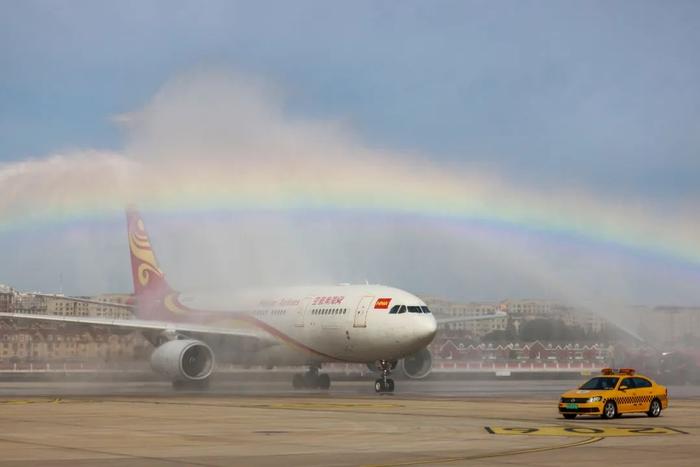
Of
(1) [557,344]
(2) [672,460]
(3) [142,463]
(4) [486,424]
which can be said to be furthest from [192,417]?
(1) [557,344]

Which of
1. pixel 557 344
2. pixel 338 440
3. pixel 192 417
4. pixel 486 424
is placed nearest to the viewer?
pixel 338 440

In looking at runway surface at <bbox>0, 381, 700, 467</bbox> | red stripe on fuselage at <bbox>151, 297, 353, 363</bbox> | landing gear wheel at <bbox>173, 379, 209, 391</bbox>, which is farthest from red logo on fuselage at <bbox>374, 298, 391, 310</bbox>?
runway surface at <bbox>0, 381, 700, 467</bbox>

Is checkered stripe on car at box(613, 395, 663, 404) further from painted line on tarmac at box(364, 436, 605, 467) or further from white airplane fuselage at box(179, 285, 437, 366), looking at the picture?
white airplane fuselage at box(179, 285, 437, 366)

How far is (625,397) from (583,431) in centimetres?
674

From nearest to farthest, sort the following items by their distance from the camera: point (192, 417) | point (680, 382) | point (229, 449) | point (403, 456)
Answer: point (403, 456) < point (229, 449) < point (192, 417) < point (680, 382)

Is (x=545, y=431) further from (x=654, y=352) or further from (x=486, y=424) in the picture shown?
(x=654, y=352)

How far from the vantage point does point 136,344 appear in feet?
263

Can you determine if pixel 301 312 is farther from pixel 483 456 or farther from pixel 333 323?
pixel 483 456

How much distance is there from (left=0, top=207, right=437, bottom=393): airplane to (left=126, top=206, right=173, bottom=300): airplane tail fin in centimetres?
712

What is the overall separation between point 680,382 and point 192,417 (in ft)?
161

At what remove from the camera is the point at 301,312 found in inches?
2527

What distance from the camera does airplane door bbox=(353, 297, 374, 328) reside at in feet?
194

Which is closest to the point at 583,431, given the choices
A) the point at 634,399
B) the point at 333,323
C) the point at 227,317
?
the point at 634,399

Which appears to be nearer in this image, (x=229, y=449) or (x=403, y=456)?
(x=403, y=456)
